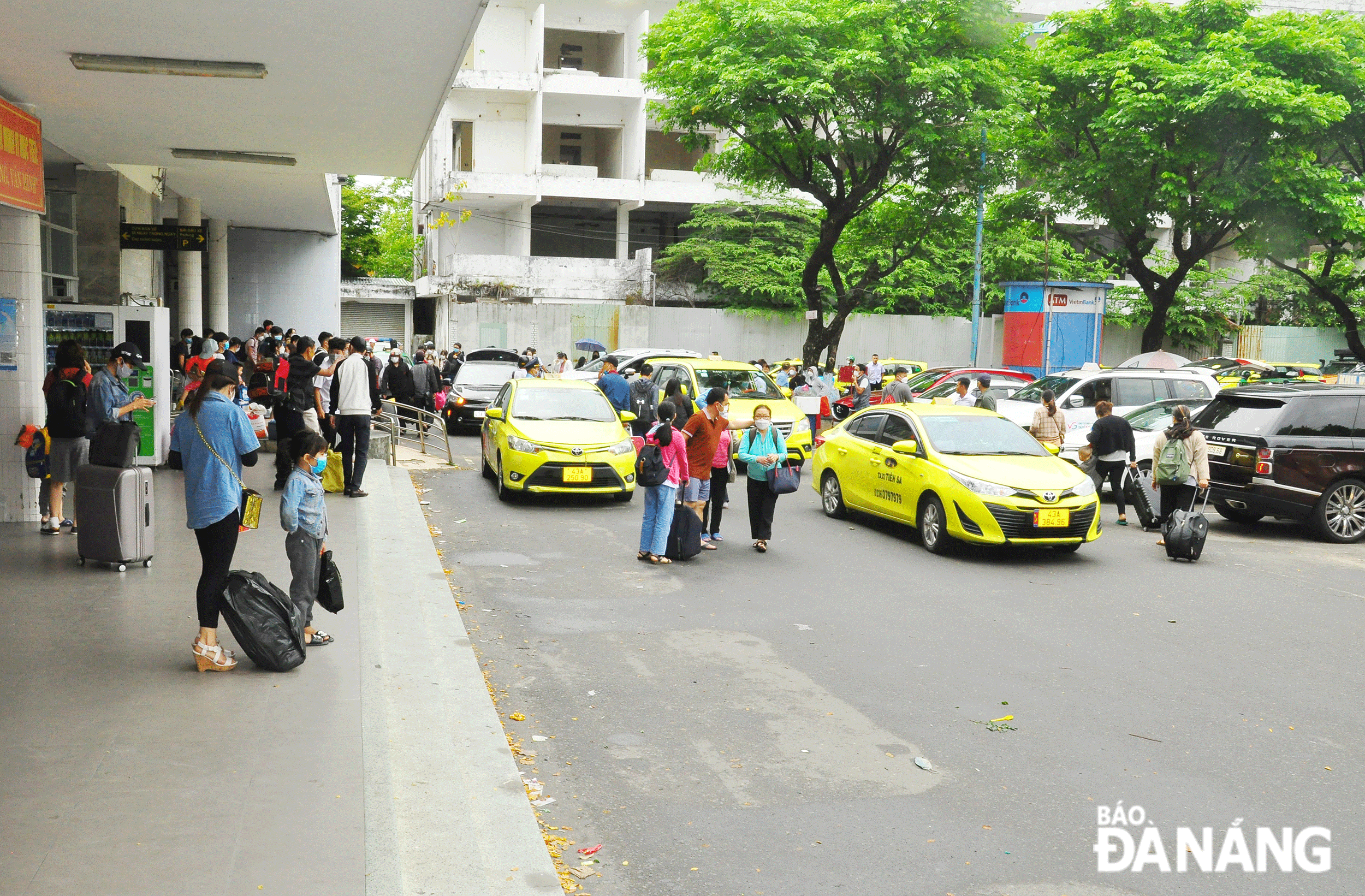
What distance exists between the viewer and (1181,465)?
472 inches

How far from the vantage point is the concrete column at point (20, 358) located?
10078mm

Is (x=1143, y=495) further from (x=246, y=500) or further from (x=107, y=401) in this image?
(x=107, y=401)

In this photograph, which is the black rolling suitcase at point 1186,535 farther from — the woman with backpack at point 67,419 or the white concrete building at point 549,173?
the white concrete building at point 549,173

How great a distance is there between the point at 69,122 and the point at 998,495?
10307 millimetres

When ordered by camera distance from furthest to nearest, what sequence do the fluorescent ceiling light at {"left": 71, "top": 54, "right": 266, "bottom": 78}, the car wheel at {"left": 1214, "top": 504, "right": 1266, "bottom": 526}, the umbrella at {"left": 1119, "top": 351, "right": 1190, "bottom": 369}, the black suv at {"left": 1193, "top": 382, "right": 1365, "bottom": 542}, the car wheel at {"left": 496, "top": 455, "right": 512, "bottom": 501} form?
the umbrella at {"left": 1119, "top": 351, "right": 1190, "bottom": 369}
the car wheel at {"left": 496, "top": 455, "right": 512, "bottom": 501}
the car wheel at {"left": 1214, "top": 504, "right": 1266, "bottom": 526}
the black suv at {"left": 1193, "top": 382, "right": 1365, "bottom": 542}
the fluorescent ceiling light at {"left": 71, "top": 54, "right": 266, "bottom": 78}

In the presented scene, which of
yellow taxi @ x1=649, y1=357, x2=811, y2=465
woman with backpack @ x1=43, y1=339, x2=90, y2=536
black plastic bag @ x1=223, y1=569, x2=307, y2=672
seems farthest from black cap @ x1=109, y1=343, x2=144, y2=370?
yellow taxi @ x1=649, y1=357, x2=811, y2=465

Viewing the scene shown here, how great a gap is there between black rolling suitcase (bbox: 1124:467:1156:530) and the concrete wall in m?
24.0

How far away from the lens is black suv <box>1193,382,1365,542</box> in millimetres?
12742

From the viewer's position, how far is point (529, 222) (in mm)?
41375

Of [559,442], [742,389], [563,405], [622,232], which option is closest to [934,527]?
[559,442]

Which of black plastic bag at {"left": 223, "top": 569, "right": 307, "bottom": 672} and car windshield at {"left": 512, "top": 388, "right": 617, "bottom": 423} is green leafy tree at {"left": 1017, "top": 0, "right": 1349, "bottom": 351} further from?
black plastic bag at {"left": 223, "top": 569, "right": 307, "bottom": 672}

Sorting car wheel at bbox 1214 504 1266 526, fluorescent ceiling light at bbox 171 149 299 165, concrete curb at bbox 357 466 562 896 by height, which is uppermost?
fluorescent ceiling light at bbox 171 149 299 165

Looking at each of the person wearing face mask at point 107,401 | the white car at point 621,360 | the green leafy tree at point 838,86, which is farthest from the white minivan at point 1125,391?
the person wearing face mask at point 107,401

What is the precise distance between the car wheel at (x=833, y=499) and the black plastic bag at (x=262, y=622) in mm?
8349
